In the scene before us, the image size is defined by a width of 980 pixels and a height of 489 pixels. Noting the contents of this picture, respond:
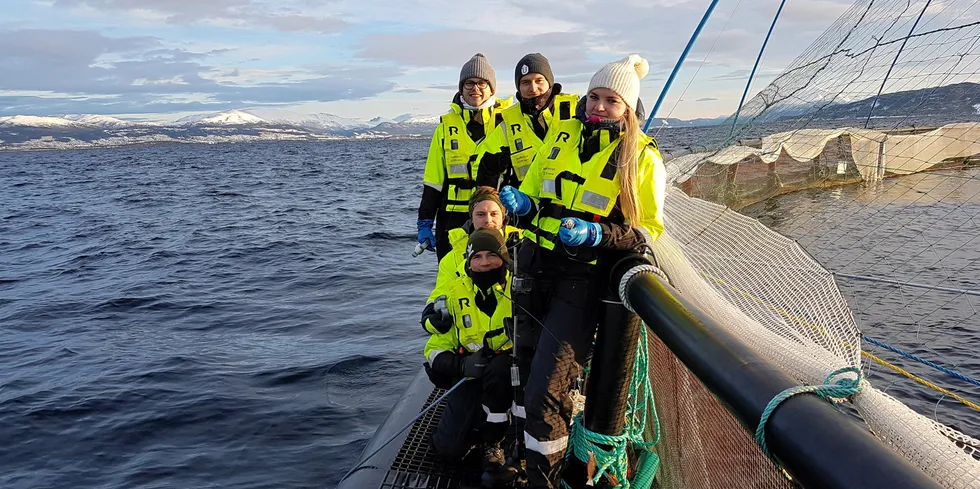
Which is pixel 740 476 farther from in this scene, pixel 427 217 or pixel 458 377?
pixel 427 217

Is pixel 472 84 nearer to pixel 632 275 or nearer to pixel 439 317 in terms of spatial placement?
pixel 439 317

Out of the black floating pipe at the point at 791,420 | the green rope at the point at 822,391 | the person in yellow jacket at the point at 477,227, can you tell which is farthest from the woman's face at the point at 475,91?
the green rope at the point at 822,391

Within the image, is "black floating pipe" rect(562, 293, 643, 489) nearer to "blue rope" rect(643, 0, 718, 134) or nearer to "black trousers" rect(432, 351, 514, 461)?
"black trousers" rect(432, 351, 514, 461)

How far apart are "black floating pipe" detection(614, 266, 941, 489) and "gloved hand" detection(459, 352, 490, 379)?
175 centimetres

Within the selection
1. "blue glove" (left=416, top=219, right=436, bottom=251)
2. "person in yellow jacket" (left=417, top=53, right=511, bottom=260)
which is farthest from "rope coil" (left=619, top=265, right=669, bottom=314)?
"blue glove" (left=416, top=219, right=436, bottom=251)

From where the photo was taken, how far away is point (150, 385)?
7.75m

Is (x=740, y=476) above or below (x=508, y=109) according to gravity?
below

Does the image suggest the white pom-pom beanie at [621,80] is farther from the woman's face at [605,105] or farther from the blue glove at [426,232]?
the blue glove at [426,232]

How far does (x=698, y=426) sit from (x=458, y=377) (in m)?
1.42

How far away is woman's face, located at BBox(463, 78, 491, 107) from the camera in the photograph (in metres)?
5.42

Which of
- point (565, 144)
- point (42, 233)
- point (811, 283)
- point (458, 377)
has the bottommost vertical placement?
point (42, 233)

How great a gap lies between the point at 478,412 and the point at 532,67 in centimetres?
245

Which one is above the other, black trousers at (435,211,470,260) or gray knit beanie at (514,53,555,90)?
gray knit beanie at (514,53,555,90)

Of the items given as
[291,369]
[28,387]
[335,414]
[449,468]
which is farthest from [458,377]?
[28,387]
